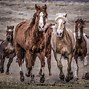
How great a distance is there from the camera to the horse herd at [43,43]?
939 cm

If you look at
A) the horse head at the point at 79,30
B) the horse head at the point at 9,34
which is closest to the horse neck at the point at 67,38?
the horse head at the point at 79,30

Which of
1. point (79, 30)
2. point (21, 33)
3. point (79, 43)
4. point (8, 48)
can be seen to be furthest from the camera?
point (8, 48)

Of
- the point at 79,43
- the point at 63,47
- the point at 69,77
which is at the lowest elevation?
the point at 69,77

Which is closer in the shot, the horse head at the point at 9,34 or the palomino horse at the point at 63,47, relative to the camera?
the palomino horse at the point at 63,47

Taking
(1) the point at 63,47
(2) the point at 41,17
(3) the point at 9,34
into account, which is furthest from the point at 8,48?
(2) the point at 41,17

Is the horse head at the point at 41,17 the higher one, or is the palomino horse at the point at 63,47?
the horse head at the point at 41,17

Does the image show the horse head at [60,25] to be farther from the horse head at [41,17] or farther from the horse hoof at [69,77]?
the horse hoof at [69,77]

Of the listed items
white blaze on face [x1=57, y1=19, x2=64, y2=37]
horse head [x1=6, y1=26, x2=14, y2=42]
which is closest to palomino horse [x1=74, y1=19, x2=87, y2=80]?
white blaze on face [x1=57, y1=19, x2=64, y2=37]

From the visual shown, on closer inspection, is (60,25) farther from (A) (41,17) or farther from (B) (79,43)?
(B) (79,43)

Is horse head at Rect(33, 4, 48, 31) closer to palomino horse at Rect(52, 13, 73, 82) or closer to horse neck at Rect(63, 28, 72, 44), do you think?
palomino horse at Rect(52, 13, 73, 82)

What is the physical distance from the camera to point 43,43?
945 cm

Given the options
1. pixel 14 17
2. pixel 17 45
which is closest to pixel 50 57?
pixel 17 45

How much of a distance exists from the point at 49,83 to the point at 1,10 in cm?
273

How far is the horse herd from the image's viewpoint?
30.8 ft
